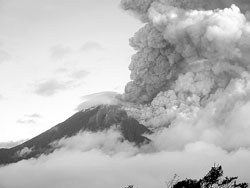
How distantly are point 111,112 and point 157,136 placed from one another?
593 inches

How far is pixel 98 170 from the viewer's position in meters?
116

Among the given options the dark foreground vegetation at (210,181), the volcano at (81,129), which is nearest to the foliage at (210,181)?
the dark foreground vegetation at (210,181)

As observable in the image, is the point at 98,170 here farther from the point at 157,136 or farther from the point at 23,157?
the point at 157,136

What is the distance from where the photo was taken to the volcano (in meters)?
90.3

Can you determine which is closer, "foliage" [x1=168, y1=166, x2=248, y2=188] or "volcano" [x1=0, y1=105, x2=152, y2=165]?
"foliage" [x1=168, y1=166, x2=248, y2=188]

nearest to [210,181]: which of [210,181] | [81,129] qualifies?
[210,181]

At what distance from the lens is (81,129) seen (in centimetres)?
9762

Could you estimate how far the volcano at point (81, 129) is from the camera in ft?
296

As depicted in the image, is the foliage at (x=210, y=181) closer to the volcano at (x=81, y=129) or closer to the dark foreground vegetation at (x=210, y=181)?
the dark foreground vegetation at (x=210, y=181)

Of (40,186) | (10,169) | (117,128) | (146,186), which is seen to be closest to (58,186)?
(40,186)

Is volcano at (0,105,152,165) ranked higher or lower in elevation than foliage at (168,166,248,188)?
higher

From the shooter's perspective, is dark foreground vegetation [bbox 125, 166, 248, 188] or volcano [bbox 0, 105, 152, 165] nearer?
dark foreground vegetation [bbox 125, 166, 248, 188]

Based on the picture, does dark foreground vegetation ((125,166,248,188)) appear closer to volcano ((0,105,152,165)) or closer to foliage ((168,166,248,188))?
foliage ((168,166,248,188))

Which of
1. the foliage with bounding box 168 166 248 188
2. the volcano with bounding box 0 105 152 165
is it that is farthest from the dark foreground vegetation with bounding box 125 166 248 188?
the volcano with bounding box 0 105 152 165
